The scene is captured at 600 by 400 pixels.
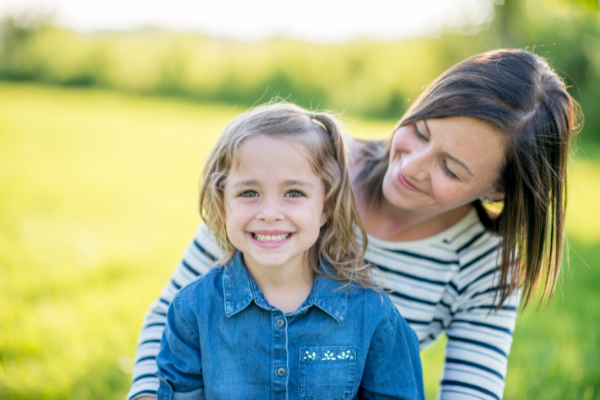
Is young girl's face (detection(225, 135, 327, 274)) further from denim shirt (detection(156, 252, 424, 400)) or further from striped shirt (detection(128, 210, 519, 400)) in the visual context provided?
striped shirt (detection(128, 210, 519, 400))

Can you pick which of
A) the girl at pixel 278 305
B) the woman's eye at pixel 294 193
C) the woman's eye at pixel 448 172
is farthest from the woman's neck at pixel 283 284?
the woman's eye at pixel 448 172

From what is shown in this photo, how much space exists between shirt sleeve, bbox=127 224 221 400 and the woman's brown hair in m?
0.92

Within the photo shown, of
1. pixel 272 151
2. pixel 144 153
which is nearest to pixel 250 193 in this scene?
pixel 272 151

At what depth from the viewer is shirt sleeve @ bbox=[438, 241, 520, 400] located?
1.76 m

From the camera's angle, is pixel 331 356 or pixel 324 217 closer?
pixel 331 356

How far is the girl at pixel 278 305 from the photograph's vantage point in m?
1.46

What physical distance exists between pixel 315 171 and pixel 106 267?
3184mm

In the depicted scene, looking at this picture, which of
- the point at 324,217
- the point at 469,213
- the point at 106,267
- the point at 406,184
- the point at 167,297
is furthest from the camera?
the point at 106,267

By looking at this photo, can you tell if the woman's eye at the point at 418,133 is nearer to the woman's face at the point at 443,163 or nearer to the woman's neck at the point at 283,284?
the woman's face at the point at 443,163

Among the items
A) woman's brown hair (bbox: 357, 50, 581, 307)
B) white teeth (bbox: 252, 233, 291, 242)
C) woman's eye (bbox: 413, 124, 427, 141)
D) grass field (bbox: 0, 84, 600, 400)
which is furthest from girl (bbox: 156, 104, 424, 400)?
woman's brown hair (bbox: 357, 50, 581, 307)

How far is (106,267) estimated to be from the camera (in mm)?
4105

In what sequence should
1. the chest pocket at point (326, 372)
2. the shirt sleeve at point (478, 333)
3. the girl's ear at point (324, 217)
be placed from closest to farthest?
the chest pocket at point (326, 372), the girl's ear at point (324, 217), the shirt sleeve at point (478, 333)

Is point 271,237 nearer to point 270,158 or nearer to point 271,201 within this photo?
point 271,201

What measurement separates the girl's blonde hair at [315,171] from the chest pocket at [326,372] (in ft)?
0.81
